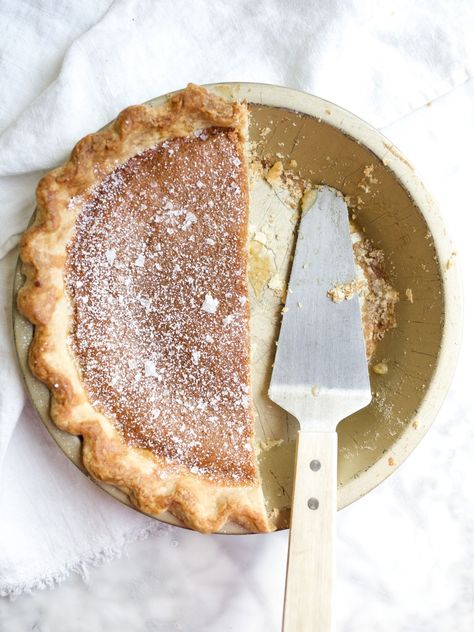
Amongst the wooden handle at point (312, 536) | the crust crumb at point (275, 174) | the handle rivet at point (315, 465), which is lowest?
the wooden handle at point (312, 536)

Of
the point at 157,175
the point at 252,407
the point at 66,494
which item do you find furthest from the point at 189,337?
the point at 66,494

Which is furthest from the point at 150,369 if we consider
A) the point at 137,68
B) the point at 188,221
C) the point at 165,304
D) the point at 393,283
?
the point at 137,68

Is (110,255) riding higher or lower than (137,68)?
lower

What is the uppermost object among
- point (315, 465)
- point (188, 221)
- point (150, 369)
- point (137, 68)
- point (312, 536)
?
point (137, 68)

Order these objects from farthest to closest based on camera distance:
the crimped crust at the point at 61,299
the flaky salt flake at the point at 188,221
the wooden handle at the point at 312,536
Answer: the flaky salt flake at the point at 188,221 < the crimped crust at the point at 61,299 < the wooden handle at the point at 312,536

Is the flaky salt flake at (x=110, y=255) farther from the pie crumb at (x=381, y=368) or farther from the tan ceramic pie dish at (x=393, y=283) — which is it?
the pie crumb at (x=381, y=368)

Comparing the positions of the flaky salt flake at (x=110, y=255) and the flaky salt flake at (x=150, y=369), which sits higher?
the flaky salt flake at (x=110, y=255)

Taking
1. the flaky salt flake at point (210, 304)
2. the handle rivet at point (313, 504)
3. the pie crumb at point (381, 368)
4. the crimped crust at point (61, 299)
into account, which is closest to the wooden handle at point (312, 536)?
the handle rivet at point (313, 504)

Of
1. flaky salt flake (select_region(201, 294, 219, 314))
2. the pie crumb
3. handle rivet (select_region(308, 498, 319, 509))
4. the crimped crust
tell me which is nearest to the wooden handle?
handle rivet (select_region(308, 498, 319, 509))

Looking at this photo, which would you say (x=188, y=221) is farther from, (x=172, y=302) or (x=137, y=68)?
(x=137, y=68)
